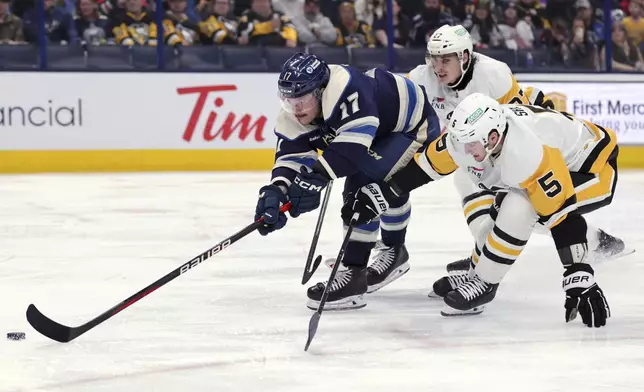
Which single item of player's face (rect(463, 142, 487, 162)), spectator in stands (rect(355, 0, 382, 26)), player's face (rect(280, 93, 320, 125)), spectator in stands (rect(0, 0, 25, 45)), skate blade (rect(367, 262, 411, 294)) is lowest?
spectator in stands (rect(0, 0, 25, 45))

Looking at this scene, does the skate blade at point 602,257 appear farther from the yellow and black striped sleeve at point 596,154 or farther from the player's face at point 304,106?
the player's face at point 304,106

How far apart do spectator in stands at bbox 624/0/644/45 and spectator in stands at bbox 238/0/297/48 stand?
2746mm

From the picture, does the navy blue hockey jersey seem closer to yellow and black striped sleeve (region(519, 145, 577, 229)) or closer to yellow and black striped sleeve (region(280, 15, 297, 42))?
yellow and black striped sleeve (region(519, 145, 577, 229))

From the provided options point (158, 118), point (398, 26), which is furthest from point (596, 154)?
point (398, 26)

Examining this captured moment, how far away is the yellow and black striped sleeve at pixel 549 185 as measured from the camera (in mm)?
2936

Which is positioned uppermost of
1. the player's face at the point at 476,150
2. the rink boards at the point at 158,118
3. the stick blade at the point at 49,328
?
the player's face at the point at 476,150

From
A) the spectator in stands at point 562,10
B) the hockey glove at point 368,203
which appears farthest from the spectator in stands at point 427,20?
the hockey glove at point 368,203

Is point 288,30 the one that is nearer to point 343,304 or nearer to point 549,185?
point 343,304

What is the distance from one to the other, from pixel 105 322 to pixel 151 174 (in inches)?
193

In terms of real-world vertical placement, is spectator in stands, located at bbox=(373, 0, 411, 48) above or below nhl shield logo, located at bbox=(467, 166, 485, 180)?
below

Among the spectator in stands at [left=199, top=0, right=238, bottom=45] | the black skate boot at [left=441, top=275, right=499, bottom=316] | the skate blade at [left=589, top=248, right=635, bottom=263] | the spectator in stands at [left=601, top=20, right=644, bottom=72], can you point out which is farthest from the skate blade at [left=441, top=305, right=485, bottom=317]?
the spectator in stands at [left=601, top=20, right=644, bottom=72]

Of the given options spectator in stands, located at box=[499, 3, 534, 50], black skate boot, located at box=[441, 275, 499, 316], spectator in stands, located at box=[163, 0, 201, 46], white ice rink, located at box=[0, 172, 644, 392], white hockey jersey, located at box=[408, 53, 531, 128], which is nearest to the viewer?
white ice rink, located at box=[0, 172, 644, 392]

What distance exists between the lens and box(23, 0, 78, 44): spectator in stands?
26.5ft

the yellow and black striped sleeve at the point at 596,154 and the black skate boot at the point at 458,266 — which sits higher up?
the yellow and black striped sleeve at the point at 596,154
